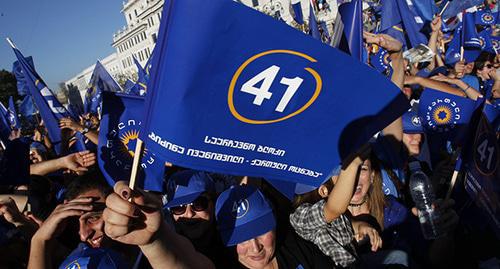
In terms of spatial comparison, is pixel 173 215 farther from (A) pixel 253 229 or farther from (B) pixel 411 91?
(B) pixel 411 91

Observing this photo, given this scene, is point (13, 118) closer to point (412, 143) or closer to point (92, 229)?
point (92, 229)

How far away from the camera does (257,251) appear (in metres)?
1.90

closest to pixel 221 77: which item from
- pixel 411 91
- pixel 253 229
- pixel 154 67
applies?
pixel 154 67

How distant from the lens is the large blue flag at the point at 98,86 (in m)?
6.09

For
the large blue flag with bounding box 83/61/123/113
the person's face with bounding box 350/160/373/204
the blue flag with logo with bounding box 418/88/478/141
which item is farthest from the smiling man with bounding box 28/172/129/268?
the large blue flag with bounding box 83/61/123/113

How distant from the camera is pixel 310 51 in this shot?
1400 millimetres

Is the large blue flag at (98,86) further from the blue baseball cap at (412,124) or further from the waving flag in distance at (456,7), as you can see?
the waving flag in distance at (456,7)

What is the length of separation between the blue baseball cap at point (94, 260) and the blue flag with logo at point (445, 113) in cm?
235

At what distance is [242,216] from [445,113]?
1878mm

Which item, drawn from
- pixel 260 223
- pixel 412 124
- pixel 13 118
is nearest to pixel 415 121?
pixel 412 124

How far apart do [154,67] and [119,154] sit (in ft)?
6.32

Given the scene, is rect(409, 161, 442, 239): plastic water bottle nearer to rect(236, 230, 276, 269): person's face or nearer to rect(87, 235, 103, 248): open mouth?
rect(236, 230, 276, 269): person's face

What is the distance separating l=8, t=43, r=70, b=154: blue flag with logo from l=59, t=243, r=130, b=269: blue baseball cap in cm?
346

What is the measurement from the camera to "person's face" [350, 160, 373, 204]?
228 cm
